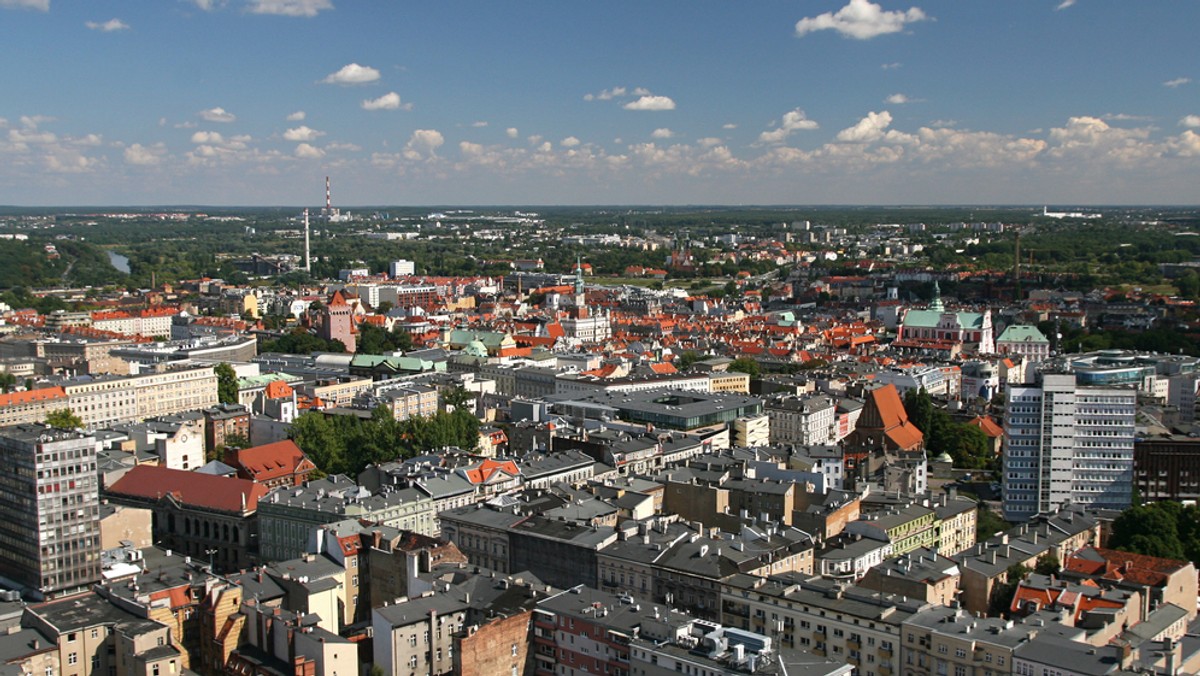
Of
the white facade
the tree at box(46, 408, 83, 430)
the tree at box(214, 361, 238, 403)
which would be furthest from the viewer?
the white facade

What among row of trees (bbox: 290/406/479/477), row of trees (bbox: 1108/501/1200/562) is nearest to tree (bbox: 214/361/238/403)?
row of trees (bbox: 290/406/479/477)

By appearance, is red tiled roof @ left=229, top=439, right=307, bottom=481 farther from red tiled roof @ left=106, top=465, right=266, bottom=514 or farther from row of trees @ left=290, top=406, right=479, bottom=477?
red tiled roof @ left=106, top=465, right=266, bottom=514

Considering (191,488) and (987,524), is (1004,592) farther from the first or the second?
(191,488)

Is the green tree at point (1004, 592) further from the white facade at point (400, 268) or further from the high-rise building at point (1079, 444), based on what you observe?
the white facade at point (400, 268)

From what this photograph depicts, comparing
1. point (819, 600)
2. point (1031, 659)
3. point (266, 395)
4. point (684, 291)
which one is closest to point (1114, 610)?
point (1031, 659)

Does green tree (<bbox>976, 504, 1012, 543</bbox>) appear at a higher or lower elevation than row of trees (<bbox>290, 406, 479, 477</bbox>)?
lower

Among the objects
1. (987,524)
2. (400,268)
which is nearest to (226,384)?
(987,524)
